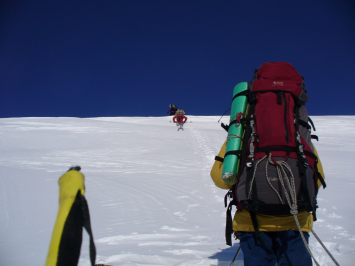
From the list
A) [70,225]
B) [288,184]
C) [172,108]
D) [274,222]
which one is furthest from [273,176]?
[172,108]

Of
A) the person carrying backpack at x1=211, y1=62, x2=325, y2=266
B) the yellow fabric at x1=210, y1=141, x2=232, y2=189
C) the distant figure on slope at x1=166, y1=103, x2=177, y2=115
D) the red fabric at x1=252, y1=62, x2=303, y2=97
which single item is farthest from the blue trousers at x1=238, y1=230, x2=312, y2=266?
the distant figure on slope at x1=166, y1=103, x2=177, y2=115

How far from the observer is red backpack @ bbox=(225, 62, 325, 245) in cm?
164

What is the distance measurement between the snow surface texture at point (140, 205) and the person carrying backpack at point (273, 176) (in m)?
1.07

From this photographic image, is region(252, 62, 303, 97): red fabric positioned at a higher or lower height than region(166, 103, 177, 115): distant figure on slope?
lower

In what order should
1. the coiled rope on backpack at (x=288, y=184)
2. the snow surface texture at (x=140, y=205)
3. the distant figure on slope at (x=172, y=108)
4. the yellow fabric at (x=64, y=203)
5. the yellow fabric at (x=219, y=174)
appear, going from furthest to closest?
the distant figure on slope at (x=172, y=108), the snow surface texture at (x=140, y=205), the yellow fabric at (x=219, y=174), the coiled rope on backpack at (x=288, y=184), the yellow fabric at (x=64, y=203)

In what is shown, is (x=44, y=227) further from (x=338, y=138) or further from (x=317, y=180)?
(x=338, y=138)

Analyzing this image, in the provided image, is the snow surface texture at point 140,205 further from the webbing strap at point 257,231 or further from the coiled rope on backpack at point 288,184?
the coiled rope on backpack at point 288,184

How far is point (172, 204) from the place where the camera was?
4.77 m

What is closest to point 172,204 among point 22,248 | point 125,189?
point 125,189

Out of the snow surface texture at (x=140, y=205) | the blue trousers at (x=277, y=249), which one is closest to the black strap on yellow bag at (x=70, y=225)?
the blue trousers at (x=277, y=249)

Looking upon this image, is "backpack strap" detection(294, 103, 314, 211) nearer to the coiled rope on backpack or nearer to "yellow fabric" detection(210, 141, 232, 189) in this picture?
the coiled rope on backpack

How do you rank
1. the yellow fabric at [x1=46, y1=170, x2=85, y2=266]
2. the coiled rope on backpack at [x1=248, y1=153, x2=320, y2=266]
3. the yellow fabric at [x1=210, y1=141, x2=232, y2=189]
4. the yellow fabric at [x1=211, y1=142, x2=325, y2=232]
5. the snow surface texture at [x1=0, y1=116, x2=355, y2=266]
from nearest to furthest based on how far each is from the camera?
the yellow fabric at [x1=46, y1=170, x2=85, y2=266] → the coiled rope on backpack at [x1=248, y1=153, x2=320, y2=266] → the yellow fabric at [x1=211, y1=142, x2=325, y2=232] → the yellow fabric at [x1=210, y1=141, x2=232, y2=189] → the snow surface texture at [x1=0, y1=116, x2=355, y2=266]

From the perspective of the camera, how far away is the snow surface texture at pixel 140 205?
114 inches

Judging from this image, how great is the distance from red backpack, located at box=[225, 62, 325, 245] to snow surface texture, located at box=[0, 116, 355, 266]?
51.3 inches
